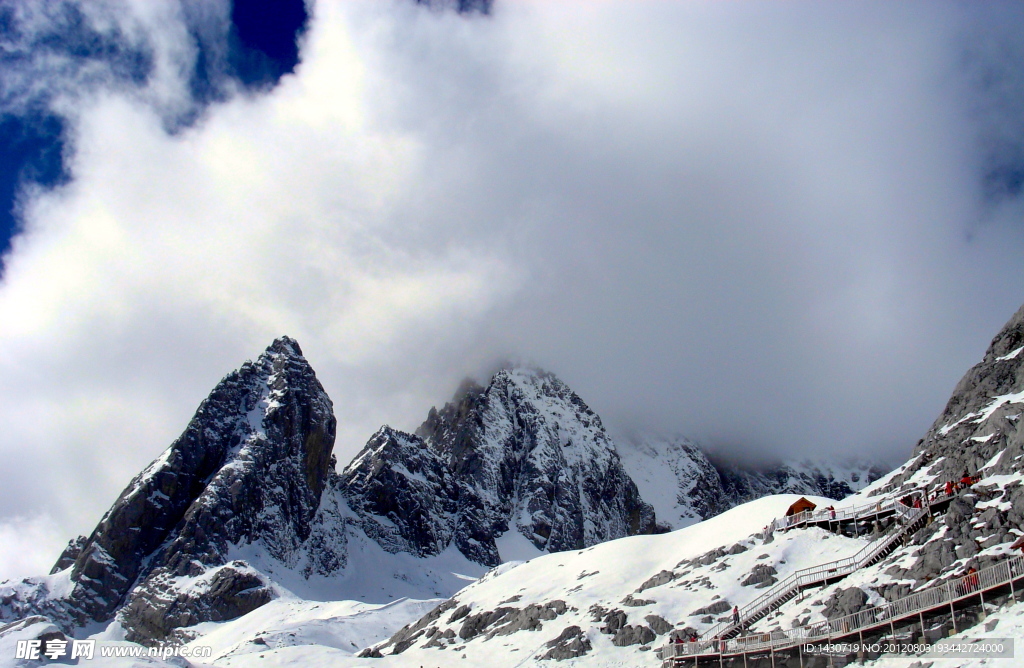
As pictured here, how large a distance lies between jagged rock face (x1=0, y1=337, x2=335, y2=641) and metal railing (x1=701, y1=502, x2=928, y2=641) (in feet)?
343

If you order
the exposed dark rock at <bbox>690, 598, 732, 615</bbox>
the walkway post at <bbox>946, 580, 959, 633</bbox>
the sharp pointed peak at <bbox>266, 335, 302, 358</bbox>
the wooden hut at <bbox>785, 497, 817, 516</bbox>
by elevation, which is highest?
the sharp pointed peak at <bbox>266, 335, 302, 358</bbox>

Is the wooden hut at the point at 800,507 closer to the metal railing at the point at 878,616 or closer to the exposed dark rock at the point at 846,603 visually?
the exposed dark rock at the point at 846,603

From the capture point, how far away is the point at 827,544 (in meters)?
67.8

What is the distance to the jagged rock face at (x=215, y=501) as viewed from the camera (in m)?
146

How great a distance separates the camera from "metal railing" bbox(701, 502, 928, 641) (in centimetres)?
5828

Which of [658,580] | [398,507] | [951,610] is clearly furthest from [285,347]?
[951,610]

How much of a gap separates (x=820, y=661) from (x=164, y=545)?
140 m

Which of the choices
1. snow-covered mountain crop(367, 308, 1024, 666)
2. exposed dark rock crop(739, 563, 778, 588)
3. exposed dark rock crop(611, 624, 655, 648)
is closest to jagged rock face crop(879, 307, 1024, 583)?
snow-covered mountain crop(367, 308, 1024, 666)

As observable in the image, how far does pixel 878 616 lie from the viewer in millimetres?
47344

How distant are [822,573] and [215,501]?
127m

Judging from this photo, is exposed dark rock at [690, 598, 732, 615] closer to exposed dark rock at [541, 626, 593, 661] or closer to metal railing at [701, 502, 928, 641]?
metal railing at [701, 502, 928, 641]

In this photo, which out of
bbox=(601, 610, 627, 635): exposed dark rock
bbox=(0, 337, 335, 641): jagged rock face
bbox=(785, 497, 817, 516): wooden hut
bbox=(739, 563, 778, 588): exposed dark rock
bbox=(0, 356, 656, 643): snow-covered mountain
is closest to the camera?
bbox=(739, 563, 778, 588): exposed dark rock

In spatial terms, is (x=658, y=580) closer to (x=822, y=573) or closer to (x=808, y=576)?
(x=808, y=576)

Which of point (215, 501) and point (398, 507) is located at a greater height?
point (398, 507)
